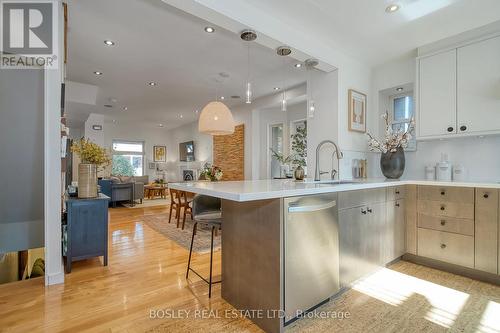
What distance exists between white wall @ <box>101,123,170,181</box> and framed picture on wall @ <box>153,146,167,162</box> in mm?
143

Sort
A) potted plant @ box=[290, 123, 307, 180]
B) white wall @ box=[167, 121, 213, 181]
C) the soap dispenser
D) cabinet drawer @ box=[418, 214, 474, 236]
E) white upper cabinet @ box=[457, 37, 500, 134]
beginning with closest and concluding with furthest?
cabinet drawer @ box=[418, 214, 474, 236]
white upper cabinet @ box=[457, 37, 500, 134]
the soap dispenser
potted plant @ box=[290, 123, 307, 180]
white wall @ box=[167, 121, 213, 181]

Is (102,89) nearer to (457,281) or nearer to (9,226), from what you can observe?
(9,226)

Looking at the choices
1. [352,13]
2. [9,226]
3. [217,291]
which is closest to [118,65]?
[9,226]

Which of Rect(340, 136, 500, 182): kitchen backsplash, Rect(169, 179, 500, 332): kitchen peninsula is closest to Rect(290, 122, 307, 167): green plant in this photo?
Rect(340, 136, 500, 182): kitchen backsplash

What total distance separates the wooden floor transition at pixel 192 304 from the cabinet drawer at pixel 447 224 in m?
0.46

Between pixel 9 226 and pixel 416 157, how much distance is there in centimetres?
491

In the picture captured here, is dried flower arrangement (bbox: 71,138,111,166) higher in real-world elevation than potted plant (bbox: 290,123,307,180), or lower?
lower

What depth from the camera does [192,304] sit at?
1956 mm

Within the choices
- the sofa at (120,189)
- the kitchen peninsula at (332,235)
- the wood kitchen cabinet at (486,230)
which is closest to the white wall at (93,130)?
the sofa at (120,189)

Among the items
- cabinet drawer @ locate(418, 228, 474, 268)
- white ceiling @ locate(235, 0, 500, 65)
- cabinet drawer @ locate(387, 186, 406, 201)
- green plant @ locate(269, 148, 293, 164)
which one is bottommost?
cabinet drawer @ locate(418, 228, 474, 268)

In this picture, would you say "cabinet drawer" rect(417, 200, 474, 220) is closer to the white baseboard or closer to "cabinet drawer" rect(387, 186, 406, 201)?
"cabinet drawer" rect(387, 186, 406, 201)

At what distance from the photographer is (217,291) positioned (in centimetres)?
216

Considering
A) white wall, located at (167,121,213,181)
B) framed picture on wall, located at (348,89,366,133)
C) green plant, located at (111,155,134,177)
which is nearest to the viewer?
framed picture on wall, located at (348,89,366,133)

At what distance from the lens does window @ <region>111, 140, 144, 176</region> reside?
10367mm
